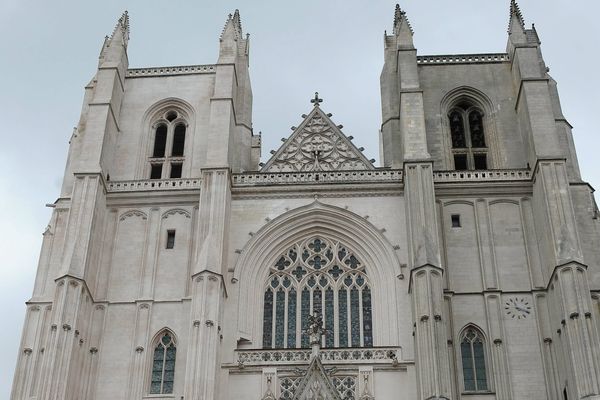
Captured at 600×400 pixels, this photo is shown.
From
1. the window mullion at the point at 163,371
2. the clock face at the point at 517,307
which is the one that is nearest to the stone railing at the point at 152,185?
the window mullion at the point at 163,371

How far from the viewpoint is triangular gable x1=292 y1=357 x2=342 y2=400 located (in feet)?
79.0

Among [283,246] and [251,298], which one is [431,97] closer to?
[283,246]

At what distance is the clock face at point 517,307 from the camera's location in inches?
1030

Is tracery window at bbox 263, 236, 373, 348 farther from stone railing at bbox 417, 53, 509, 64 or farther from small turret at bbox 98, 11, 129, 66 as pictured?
small turret at bbox 98, 11, 129, 66

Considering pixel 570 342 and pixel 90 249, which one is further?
pixel 90 249

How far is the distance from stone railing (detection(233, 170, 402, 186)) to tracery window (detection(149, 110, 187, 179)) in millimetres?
2647

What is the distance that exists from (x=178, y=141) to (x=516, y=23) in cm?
1219

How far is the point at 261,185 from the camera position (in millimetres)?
28984

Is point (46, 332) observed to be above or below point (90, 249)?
below

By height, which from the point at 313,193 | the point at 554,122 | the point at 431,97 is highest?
the point at 431,97

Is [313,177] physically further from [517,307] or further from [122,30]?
[122,30]

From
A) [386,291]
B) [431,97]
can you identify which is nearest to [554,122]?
[431,97]

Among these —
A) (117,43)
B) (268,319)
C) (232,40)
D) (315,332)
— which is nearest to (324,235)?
(268,319)

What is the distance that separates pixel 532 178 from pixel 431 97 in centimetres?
495
